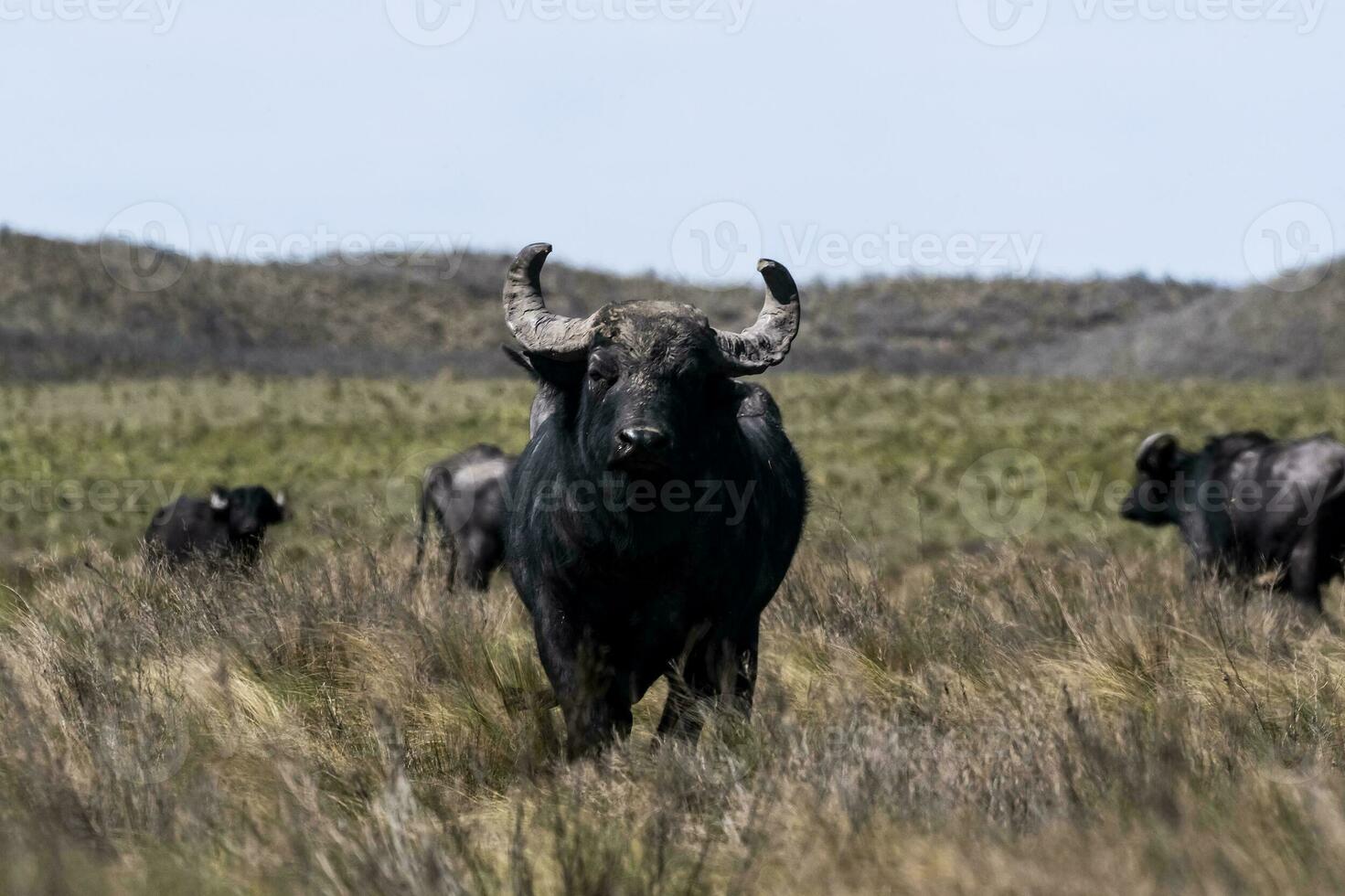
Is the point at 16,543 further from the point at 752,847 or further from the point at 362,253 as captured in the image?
the point at 362,253

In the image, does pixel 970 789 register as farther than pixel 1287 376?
No

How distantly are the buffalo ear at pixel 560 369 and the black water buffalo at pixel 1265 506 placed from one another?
19.7ft

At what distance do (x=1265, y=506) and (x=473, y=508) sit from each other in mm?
6693

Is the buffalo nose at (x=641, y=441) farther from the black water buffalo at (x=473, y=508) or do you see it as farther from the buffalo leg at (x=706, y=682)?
the black water buffalo at (x=473, y=508)

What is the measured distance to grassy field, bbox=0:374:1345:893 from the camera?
3.70m

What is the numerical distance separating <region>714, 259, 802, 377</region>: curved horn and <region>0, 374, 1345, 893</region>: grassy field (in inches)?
51.2

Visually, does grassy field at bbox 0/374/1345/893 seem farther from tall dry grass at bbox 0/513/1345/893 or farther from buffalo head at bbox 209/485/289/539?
buffalo head at bbox 209/485/289/539

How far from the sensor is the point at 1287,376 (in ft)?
169

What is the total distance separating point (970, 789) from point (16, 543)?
16.6m

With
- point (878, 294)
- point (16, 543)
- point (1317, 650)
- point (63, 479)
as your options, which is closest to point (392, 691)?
point (1317, 650)

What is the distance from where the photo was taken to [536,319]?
5.92 meters

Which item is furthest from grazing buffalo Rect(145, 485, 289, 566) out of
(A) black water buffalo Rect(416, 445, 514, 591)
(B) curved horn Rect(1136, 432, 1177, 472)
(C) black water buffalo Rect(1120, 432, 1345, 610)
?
(C) black water buffalo Rect(1120, 432, 1345, 610)

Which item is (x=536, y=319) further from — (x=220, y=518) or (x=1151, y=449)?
(x=220, y=518)

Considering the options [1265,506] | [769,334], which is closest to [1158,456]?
[1265,506]
